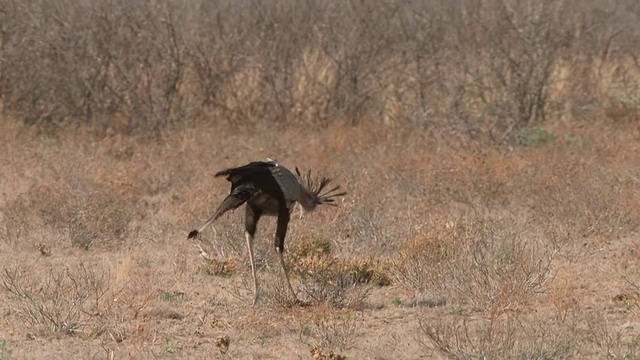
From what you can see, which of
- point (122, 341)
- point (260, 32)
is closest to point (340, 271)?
point (122, 341)

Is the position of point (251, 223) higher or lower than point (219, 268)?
higher

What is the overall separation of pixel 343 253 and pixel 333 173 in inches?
124

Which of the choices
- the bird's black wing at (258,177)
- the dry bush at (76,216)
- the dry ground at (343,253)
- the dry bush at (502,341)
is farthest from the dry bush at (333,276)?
the dry bush at (76,216)

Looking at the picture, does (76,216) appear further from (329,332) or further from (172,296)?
(329,332)

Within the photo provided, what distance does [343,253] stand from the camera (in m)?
9.48

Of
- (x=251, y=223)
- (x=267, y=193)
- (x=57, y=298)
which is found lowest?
(x=57, y=298)

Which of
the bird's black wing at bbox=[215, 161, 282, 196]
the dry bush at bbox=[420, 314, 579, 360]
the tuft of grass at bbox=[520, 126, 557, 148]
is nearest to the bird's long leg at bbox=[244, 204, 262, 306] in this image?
the bird's black wing at bbox=[215, 161, 282, 196]

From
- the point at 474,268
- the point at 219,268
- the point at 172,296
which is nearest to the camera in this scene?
the point at 474,268

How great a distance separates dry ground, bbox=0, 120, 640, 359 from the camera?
6.71m

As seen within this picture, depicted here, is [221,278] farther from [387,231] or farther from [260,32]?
[260,32]

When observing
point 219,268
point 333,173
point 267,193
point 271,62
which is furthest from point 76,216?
point 271,62

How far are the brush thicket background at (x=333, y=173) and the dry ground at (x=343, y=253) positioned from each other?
30 mm

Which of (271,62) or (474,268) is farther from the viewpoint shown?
(271,62)

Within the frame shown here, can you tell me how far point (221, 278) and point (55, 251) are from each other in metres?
1.85
